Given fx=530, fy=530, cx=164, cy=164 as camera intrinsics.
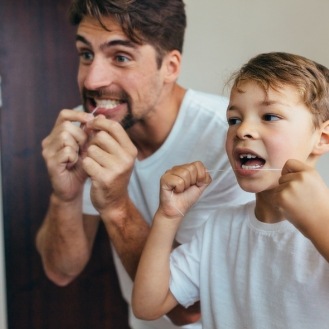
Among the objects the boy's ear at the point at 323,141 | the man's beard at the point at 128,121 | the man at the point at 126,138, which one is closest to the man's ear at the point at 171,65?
the man at the point at 126,138

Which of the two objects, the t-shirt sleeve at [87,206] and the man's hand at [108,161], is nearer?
the man's hand at [108,161]

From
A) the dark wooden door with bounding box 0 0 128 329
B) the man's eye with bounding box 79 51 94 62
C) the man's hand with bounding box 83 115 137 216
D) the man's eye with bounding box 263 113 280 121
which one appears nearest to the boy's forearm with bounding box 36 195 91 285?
the man's hand with bounding box 83 115 137 216

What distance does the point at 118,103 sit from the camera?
1100mm

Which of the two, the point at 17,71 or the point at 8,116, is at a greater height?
the point at 17,71

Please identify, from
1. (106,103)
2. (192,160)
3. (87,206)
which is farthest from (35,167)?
(192,160)

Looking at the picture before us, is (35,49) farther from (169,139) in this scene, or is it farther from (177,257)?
(177,257)

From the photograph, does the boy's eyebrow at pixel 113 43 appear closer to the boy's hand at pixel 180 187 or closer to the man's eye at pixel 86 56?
the man's eye at pixel 86 56

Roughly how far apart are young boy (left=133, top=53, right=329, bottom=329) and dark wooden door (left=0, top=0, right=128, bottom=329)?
83cm

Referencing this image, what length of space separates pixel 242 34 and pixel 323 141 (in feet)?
1.97

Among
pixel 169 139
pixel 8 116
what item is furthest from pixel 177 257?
pixel 8 116

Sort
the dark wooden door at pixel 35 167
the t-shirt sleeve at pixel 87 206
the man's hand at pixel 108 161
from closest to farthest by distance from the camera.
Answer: the man's hand at pixel 108 161
the t-shirt sleeve at pixel 87 206
the dark wooden door at pixel 35 167

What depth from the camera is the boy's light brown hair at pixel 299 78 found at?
0.71m

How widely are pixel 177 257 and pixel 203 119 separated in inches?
14.4

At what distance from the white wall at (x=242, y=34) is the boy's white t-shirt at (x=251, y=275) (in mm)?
309
